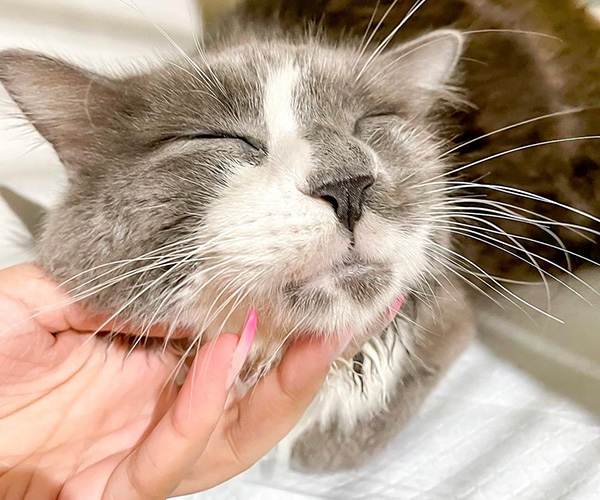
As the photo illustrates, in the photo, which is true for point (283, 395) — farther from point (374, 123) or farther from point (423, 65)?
point (423, 65)

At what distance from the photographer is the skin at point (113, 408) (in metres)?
0.68

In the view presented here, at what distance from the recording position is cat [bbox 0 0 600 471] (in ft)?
2.17

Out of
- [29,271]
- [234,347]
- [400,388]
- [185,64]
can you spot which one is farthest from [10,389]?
[400,388]

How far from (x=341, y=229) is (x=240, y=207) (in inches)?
4.8

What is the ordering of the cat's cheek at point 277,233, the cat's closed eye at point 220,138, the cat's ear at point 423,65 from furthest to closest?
1. the cat's ear at point 423,65
2. the cat's closed eye at point 220,138
3. the cat's cheek at point 277,233

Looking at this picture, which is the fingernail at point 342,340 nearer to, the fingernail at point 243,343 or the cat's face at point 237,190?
the cat's face at point 237,190

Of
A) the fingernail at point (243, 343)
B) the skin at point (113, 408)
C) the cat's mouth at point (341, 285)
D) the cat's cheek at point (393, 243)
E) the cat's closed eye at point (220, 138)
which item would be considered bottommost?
the skin at point (113, 408)

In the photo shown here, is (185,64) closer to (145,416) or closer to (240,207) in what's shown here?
(240,207)

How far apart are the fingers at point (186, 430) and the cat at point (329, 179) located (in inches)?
2.4

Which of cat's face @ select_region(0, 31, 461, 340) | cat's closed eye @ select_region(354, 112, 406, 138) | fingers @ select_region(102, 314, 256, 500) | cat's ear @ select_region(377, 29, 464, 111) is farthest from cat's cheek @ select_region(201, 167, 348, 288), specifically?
cat's ear @ select_region(377, 29, 464, 111)

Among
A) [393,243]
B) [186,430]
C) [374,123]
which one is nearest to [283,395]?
[186,430]

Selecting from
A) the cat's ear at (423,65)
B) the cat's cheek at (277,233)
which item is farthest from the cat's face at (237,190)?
the cat's ear at (423,65)

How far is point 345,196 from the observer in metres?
0.63

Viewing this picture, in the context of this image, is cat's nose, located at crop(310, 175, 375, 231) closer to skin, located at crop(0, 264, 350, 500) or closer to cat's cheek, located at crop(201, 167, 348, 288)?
cat's cheek, located at crop(201, 167, 348, 288)
